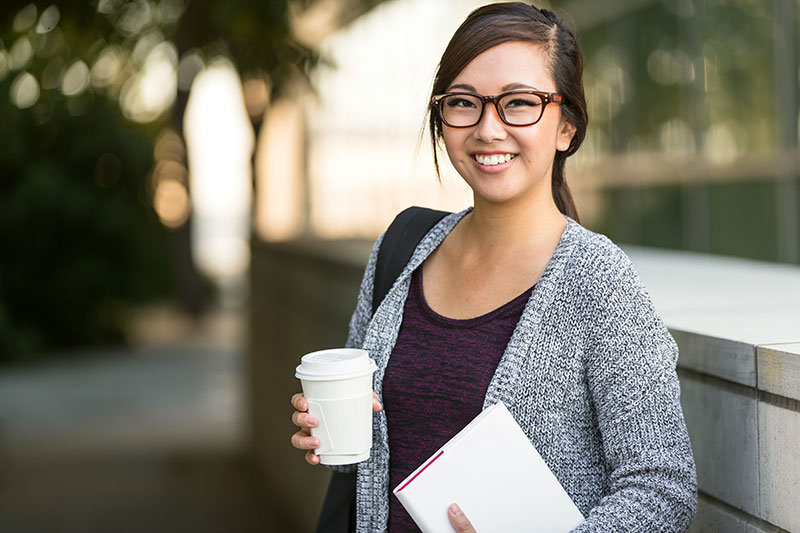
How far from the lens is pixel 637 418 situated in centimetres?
182

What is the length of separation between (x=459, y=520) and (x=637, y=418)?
0.36 meters

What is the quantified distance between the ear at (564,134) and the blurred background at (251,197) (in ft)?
1.18

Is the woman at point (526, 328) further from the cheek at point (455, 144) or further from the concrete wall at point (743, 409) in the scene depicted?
the concrete wall at point (743, 409)

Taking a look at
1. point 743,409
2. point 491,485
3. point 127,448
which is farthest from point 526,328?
point 127,448

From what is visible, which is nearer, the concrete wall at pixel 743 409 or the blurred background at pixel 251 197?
the concrete wall at pixel 743 409

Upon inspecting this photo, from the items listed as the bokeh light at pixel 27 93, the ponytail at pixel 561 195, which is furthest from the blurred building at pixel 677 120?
the bokeh light at pixel 27 93

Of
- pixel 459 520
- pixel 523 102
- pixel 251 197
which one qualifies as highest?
pixel 523 102

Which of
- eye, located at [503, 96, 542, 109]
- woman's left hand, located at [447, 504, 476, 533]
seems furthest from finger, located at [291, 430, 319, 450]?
eye, located at [503, 96, 542, 109]

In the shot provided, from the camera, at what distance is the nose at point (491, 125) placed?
1994mm

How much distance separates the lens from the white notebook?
1.85 m

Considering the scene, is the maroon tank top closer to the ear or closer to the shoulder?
the shoulder

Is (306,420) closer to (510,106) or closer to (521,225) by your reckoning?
(521,225)

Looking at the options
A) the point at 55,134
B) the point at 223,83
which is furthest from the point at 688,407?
the point at 223,83

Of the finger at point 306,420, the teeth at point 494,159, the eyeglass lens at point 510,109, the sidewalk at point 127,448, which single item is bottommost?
the sidewalk at point 127,448
